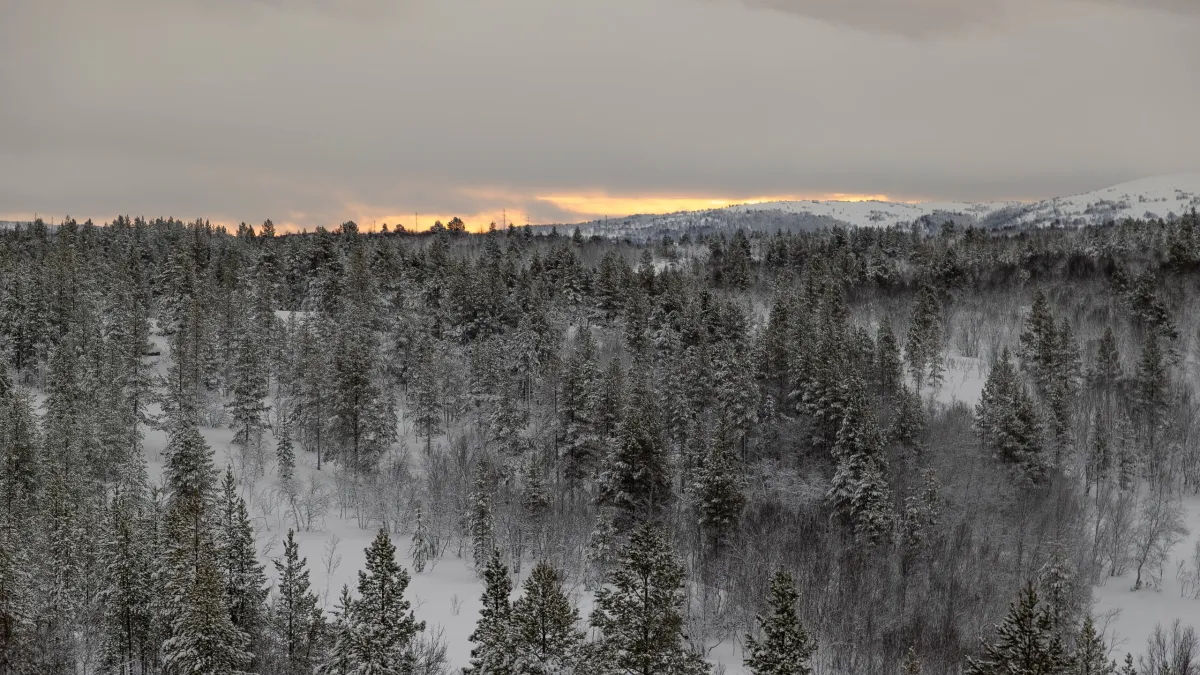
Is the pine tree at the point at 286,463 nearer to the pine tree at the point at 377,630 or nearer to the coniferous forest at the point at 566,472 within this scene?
the coniferous forest at the point at 566,472

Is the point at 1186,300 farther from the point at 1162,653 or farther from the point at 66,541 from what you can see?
the point at 66,541

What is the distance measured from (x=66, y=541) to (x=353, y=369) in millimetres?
33993

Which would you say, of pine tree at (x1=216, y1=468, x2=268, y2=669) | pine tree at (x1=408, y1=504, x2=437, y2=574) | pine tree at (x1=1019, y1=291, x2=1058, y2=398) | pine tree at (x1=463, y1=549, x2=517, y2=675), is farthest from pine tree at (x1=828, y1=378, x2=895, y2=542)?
pine tree at (x1=216, y1=468, x2=268, y2=669)

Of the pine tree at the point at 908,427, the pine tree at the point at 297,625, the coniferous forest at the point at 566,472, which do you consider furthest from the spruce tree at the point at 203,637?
the pine tree at the point at 908,427

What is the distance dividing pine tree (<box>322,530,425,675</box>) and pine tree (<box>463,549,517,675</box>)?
2563mm

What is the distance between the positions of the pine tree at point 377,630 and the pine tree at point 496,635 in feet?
8.41

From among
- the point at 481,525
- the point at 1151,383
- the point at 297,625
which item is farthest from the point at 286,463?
the point at 1151,383

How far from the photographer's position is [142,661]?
3247 cm

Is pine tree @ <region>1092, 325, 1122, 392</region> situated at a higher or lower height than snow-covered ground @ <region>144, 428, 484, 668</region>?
higher

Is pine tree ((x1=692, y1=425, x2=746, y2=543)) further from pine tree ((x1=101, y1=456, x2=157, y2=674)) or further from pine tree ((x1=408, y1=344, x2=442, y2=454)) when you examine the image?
pine tree ((x1=101, y1=456, x2=157, y2=674))

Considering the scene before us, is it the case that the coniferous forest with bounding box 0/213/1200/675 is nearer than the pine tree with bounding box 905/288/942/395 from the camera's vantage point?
Yes

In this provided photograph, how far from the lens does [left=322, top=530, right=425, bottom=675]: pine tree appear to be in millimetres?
25391

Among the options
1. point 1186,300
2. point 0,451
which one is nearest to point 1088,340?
point 1186,300

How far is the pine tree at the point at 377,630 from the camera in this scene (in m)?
25.4
